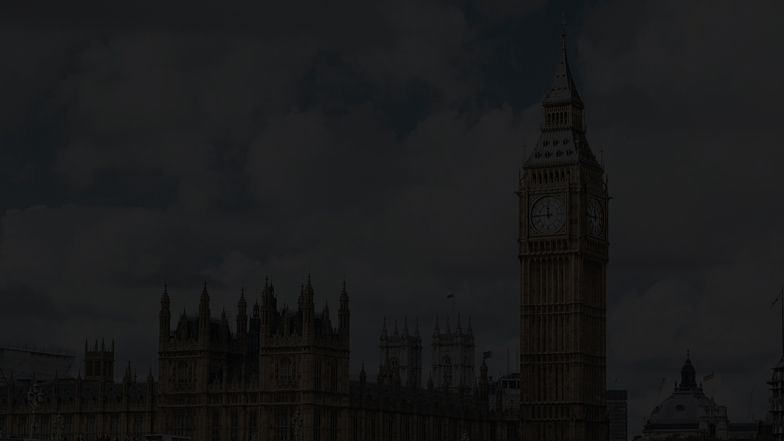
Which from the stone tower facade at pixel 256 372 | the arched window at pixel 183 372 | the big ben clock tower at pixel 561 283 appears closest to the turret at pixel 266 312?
the stone tower facade at pixel 256 372

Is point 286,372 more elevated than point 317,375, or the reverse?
point 286,372

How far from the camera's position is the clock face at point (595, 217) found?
183250 mm

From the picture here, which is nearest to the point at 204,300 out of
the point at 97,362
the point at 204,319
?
the point at 204,319

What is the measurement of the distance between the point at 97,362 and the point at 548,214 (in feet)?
177

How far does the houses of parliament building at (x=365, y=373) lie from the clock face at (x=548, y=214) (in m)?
0.10

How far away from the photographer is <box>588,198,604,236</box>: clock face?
7215 inches

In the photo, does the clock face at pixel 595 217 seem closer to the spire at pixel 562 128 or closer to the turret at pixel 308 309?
the spire at pixel 562 128

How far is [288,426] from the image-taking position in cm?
16025

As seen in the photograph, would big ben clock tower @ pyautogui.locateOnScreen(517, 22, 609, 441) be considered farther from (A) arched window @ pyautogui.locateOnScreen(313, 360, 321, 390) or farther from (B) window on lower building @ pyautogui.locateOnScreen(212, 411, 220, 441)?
(B) window on lower building @ pyautogui.locateOnScreen(212, 411, 220, 441)

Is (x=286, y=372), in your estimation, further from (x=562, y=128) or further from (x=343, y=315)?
(x=562, y=128)

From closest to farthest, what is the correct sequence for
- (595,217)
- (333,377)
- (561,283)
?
(333,377)
(561,283)
(595,217)

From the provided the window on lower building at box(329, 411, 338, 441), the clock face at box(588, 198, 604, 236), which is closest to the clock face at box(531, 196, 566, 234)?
the clock face at box(588, 198, 604, 236)

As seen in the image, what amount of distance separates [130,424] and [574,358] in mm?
45315

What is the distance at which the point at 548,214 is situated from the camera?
18262 centimetres
